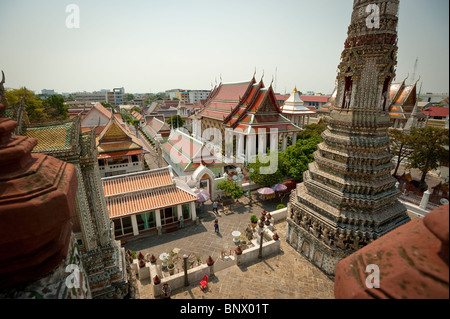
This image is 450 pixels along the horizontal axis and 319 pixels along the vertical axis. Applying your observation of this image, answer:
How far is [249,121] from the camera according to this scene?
83.4ft

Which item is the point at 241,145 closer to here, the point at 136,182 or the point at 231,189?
the point at 231,189

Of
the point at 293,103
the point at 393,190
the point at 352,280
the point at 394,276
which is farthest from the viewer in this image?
the point at 293,103

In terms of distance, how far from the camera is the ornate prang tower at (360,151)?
335 inches

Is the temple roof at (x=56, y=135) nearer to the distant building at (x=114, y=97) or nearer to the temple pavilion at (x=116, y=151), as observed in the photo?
the temple pavilion at (x=116, y=151)

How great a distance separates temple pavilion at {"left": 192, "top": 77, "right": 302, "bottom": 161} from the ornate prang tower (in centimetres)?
1481

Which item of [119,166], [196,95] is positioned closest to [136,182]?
[119,166]

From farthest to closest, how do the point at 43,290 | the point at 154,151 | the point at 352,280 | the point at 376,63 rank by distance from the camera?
1. the point at 154,151
2. the point at 376,63
3. the point at 43,290
4. the point at 352,280

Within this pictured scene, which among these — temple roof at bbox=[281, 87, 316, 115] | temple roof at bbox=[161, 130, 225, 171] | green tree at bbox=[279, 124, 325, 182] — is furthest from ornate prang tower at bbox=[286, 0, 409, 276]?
temple roof at bbox=[281, 87, 316, 115]

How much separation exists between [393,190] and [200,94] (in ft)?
454

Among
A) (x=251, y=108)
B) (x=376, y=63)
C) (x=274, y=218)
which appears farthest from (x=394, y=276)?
(x=251, y=108)

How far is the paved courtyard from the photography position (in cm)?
871

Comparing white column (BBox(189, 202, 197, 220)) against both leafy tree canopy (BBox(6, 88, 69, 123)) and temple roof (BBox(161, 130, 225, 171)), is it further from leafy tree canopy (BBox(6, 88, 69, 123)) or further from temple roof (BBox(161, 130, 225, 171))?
leafy tree canopy (BBox(6, 88, 69, 123))

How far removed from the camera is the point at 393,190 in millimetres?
9766
